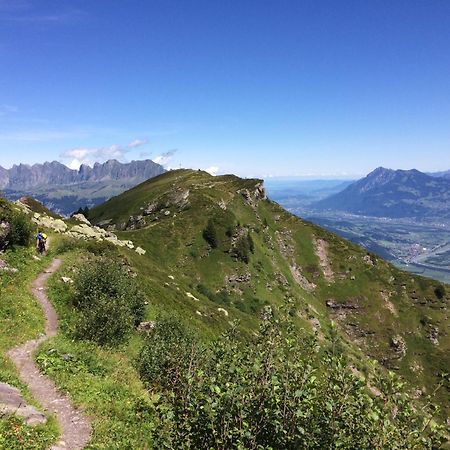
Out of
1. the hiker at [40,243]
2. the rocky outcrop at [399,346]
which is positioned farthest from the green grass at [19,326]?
the rocky outcrop at [399,346]

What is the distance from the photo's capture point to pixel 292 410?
32.8 ft

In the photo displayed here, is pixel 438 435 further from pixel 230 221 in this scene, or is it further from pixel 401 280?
pixel 401 280

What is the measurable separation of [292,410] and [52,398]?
51.6 ft

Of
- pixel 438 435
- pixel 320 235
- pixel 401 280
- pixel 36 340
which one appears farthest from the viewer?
pixel 320 235

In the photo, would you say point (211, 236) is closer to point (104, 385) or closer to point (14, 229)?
point (14, 229)

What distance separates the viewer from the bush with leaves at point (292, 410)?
955 centimetres

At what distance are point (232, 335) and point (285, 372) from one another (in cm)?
321

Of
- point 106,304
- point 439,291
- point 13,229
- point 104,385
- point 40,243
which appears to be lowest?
point 439,291

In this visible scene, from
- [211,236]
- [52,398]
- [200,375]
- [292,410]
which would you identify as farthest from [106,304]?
[211,236]

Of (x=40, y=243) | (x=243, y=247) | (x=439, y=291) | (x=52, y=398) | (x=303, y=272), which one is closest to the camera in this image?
(x=52, y=398)

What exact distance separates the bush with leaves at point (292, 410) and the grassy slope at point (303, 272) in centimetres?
8152

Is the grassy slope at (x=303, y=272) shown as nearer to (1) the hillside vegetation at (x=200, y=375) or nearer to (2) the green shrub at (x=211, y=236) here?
(2) the green shrub at (x=211, y=236)

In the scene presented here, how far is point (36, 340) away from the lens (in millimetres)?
27312

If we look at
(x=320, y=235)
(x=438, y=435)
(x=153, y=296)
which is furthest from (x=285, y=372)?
(x=320, y=235)
